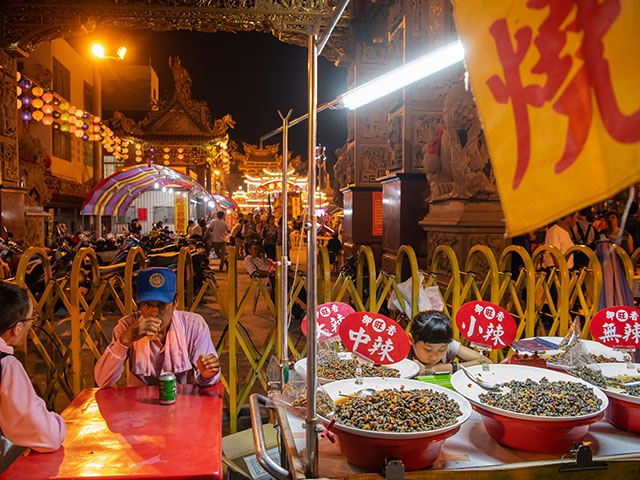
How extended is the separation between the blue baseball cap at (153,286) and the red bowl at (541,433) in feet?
6.27

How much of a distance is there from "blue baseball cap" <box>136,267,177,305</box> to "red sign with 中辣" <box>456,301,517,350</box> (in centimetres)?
193

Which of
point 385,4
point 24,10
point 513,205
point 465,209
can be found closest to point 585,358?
point 513,205

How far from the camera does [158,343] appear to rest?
9.33ft

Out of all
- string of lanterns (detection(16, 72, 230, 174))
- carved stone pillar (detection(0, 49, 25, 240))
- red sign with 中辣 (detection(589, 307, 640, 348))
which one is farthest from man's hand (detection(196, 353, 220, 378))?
string of lanterns (detection(16, 72, 230, 174))

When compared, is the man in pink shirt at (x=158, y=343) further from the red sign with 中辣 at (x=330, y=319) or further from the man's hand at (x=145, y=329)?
the red sign with 中辣 at (x=330, y=319)

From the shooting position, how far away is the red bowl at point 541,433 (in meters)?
1.83

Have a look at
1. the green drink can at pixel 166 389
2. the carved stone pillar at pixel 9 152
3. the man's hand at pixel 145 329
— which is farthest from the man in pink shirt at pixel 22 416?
the carved stone pillar at pixel 9 152

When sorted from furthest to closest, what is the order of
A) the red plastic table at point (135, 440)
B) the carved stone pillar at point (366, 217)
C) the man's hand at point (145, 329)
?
the carved stone pillar at point (366, 217) < the man's hand at point (145, 329) < the red plastic table at point (135, 440)

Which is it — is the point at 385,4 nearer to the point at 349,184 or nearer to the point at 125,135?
the point at 349,184

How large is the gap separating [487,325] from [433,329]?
35cm

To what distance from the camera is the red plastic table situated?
1768 millimetres

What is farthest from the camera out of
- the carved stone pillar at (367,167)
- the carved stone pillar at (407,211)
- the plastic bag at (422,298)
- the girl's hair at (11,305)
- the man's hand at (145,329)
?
the carved stone pillar at (367,167)

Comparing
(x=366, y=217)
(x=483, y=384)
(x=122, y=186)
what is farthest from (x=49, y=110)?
(x=483, y=384)

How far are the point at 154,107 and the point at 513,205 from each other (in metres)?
30.4
